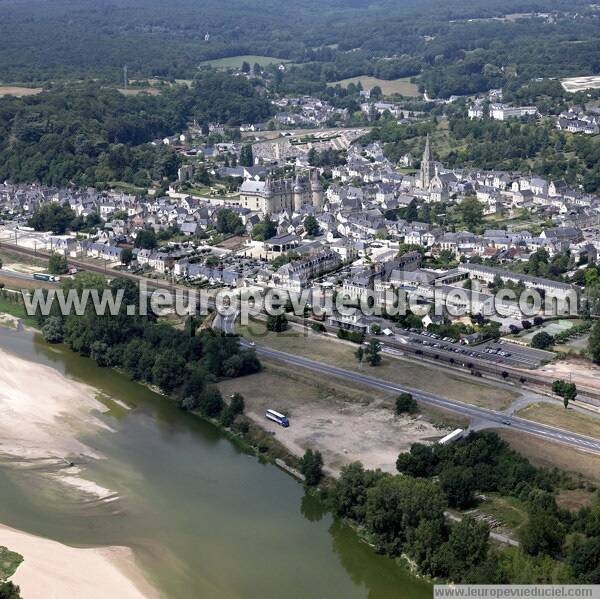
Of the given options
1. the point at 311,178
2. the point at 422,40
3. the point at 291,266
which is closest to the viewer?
the point at 291,266

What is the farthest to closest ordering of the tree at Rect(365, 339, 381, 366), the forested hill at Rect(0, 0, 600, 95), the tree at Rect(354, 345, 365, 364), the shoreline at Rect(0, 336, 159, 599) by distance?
the forested hill at Rect(0, 0, 600, 95) < the tree at Rect(354, 345, 365, 364) < the tree at Rect(365, 339, 381, 366) < the shoreline at Rect(0, 336, 159, 599)

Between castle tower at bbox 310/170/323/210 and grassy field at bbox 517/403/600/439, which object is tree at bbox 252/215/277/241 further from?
grassy field at bbox 517/403/600/439

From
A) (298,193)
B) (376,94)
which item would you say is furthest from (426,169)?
(376,94)

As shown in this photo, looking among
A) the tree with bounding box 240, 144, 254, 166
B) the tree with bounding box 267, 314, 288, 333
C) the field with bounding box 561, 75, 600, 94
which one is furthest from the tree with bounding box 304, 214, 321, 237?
the field with bounding box 561, 75, 600, 94

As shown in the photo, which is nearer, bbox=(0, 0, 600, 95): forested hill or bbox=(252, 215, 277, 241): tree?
bbox=(252, 215, 277, 241): tree

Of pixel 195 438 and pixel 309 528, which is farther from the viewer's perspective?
pixel 195 438

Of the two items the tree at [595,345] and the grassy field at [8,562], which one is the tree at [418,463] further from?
the tree at [595,345]

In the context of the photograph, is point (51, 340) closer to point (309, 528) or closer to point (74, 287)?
point (74, 287)

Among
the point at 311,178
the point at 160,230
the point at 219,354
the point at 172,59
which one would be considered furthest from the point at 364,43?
the point at 219,354

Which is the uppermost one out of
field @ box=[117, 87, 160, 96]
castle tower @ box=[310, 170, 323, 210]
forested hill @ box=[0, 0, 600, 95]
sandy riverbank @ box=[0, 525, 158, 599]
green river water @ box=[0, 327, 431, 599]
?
forested hill @ box=[0, 0, 600, 95]
